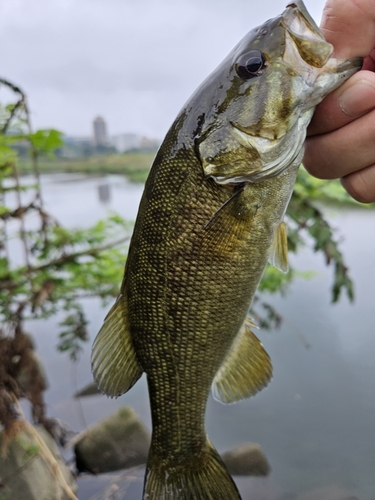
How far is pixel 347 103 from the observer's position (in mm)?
1033

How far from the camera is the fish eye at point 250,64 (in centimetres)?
104

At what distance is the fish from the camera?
3.34 feet

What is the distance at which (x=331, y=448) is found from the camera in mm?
2816

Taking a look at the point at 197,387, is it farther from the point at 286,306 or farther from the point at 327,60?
the point at 286,306

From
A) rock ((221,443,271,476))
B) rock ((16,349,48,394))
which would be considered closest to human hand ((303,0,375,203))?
rock ((221,443,271,476))

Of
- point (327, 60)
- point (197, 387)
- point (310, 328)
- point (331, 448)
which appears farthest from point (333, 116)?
point (310, 328)

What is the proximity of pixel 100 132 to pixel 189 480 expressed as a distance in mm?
3873

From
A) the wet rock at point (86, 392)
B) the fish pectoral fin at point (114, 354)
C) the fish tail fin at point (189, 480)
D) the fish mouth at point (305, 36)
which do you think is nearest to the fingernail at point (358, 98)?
the fish mouth at point (305, 36)

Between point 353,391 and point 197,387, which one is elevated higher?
point 197,387

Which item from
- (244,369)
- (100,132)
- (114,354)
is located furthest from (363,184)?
(100,132)

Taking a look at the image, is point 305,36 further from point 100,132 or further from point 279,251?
point 100,132

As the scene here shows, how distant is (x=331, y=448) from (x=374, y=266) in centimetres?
226

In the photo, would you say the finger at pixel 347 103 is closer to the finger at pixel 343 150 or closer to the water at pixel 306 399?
the finger at pixel 343 150

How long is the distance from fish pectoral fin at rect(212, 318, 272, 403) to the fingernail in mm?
709
